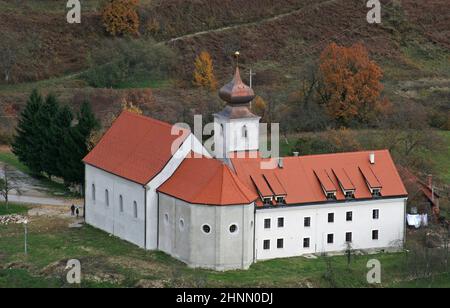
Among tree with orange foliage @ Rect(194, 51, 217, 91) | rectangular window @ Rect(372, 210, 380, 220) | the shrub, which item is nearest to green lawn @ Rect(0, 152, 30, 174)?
the shrub

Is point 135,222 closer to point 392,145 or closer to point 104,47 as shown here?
point 392,145

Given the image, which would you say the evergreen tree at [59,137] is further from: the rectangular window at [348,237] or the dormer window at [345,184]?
the rectangular window at [348,237]

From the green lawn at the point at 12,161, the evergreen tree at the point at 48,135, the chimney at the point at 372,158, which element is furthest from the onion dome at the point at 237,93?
the green lawn at the point at 12,161

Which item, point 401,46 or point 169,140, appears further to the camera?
point 401,46

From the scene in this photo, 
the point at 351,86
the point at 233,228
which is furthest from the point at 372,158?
the point at 351,86

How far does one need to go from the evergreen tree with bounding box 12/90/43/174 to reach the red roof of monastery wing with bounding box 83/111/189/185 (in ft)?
32.3

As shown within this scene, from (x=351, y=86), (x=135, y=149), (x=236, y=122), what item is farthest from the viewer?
(x=351, y=86)

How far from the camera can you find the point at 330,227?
77438 mm

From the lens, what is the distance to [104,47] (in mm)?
121750

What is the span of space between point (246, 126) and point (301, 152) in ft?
60.4

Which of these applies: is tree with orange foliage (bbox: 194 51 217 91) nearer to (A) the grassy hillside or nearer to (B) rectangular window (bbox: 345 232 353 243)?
(A) the grassy hillside

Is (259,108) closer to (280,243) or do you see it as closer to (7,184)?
(7,184)

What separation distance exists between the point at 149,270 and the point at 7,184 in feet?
62.9
